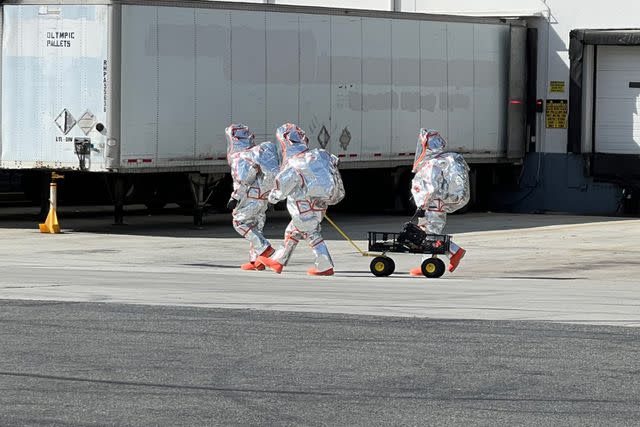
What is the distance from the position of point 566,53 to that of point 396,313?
60.7 feet

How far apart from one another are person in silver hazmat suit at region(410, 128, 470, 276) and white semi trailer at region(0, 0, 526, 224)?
6.76m

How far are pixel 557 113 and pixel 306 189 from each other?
49.2ft

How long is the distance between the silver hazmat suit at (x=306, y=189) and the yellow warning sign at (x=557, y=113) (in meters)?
14.5

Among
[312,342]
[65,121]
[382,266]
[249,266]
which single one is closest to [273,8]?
[65,121]

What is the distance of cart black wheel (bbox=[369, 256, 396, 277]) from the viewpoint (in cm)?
1792

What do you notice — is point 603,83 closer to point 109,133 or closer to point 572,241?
point 572,241

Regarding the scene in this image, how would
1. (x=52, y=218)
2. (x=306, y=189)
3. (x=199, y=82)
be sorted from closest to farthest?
(x=306, y=189) → (x=52, y=218) → (x=199, y=82)

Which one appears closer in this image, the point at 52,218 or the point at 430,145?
the point at 430,145

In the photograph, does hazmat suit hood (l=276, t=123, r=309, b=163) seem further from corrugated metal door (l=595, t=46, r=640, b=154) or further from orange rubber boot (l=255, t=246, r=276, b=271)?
corrugated metal door (l=595, t=46, r=640, b=154)

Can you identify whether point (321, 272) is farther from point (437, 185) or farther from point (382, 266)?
point (437, 185)

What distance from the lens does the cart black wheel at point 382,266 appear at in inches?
706

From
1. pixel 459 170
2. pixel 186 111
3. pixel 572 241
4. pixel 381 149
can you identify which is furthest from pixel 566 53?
pixel 459 170

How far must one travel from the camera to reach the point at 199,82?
24469mm

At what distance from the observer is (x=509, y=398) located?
9828 mm
